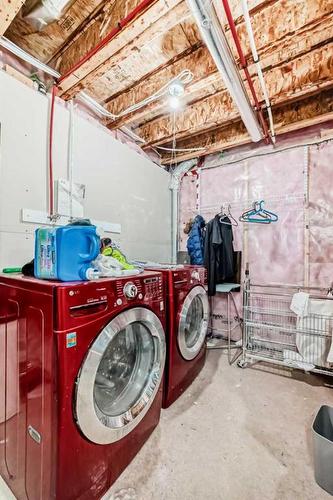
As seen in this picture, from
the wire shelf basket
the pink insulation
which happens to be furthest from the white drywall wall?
the wire shelf basket

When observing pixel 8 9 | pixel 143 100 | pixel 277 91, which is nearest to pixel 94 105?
pixel 143 100

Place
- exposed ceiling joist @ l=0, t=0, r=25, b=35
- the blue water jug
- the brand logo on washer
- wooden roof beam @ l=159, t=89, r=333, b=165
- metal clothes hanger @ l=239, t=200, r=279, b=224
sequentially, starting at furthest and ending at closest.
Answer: metal clothes hanger @ l=239, t=200, r=279, b=224, wooden roof beam @ l=159, t=89, r=333, b=165, exposed ceiling joist @ l=0, t=0, r=25, b=35, the blue water jug, the brand logo on washer

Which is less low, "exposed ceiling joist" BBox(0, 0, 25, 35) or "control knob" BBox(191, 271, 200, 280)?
"exposed ceiling joist" BBox(0, 0, 25, 35)

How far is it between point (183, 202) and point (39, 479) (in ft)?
10.0

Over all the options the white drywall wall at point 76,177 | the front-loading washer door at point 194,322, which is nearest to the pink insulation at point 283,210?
the white drywall wall at point 76,177

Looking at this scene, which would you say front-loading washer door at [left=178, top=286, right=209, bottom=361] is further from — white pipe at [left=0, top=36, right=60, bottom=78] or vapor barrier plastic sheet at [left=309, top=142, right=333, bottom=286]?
white pipe at [left=0, top=36, right=60, bottom=78]

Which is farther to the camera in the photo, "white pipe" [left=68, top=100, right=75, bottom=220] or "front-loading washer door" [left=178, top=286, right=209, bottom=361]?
"white pipe" [left=68, top=100, right=75, bottom=220]

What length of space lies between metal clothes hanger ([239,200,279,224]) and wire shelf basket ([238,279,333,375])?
28.7 inches

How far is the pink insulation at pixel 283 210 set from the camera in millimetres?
2436

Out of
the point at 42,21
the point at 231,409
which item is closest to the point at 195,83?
the point at 42,21

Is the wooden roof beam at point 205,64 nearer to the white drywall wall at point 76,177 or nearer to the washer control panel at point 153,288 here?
the white drywall wall at point 76,177

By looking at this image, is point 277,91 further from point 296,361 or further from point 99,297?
point 296,361

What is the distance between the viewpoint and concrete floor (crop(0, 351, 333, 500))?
1175 millimetres

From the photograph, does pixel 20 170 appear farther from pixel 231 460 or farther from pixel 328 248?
pixel 328 248
